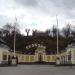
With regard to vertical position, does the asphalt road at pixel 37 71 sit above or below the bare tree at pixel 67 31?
below

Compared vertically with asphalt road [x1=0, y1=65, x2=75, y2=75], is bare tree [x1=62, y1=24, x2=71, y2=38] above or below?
above

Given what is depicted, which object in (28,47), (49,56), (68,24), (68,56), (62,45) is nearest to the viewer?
(68,56)

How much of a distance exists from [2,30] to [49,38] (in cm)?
1506

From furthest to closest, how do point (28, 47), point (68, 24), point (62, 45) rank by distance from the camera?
1. point (68, 24)
2. point (62, 45)
3. point (28, 47)

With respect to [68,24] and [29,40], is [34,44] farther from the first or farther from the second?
[68,24]

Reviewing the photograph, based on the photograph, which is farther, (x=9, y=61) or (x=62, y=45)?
(x=62, y=45)

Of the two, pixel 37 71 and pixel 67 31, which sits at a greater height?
pixel 67 31

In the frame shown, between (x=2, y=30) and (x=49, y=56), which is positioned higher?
(x=2, y=30)

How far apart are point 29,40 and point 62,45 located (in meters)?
9.58

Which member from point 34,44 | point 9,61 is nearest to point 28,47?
point 34,44

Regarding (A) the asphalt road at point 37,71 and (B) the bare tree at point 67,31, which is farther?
(B) the bare tree at point 67,31

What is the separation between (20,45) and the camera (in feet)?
299

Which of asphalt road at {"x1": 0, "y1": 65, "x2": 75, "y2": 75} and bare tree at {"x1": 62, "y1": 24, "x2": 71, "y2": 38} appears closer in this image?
asphalt road at {"x1": 0, "y1": 65, "x2": 75, "y2": 75}

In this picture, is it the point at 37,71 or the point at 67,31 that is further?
the point at 67,31
